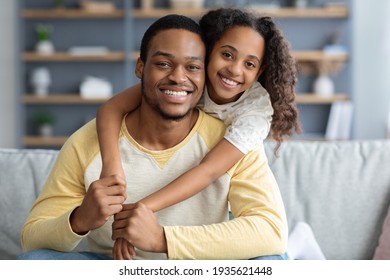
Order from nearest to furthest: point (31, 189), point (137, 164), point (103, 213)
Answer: point (103, 213) → point (137, 164) → point (31, 189)

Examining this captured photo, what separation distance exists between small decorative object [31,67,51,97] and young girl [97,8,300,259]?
4190 mm

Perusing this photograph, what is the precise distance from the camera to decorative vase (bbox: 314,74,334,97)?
5566 millimetres

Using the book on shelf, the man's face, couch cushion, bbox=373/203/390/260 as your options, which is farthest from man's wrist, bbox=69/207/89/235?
the book on shelf

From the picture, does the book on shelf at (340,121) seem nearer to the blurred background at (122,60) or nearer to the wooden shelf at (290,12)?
the blurred background at (122,60)

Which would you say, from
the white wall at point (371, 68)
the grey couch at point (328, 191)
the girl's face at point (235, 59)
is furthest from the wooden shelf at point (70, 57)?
the girl's face at point (235, 59)

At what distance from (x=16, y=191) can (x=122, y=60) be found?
3.57 metres

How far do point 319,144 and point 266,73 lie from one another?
2.53 ft

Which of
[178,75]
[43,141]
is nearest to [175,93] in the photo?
[178,75]

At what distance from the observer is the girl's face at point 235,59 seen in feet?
4.74

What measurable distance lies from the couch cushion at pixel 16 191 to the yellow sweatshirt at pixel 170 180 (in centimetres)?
64

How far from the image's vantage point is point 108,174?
53.3 inches

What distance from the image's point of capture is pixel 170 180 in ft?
4.78
